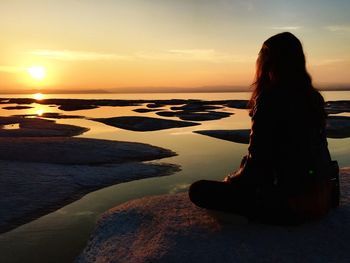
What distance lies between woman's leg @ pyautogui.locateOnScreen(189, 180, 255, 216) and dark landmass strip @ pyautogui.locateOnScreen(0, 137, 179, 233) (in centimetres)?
446

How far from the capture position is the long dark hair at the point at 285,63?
5.52 meters

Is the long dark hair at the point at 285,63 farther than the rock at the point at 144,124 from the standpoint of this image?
No

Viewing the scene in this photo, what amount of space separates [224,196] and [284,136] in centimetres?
127

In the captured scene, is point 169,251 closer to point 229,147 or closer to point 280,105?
point 280,105

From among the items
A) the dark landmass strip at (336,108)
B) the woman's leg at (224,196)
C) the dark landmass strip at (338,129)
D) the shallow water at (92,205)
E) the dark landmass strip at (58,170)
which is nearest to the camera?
the woman's leg at (224,196)

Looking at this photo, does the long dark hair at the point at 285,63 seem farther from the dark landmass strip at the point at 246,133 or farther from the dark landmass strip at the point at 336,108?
the dark landmass strip at the point at 336,108

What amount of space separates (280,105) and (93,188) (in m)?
7.66

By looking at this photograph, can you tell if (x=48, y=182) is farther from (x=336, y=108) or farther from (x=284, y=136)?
(x=336, y=108)

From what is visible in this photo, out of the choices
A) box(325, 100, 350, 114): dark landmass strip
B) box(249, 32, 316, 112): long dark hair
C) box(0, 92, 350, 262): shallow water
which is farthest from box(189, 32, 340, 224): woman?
box(325, 100, 350, 114): dark landmass strip

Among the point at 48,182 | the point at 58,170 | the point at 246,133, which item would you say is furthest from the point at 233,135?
the point at 48,182

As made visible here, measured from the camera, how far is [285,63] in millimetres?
5582

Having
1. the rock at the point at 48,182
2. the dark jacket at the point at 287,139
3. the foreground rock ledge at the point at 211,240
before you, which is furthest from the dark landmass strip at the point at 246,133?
the dark jacket at the point at 287,139

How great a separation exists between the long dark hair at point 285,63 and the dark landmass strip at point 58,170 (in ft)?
20.2

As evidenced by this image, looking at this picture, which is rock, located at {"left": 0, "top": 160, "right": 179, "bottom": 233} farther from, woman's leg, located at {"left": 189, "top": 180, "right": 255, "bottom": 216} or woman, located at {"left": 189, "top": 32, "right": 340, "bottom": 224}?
woman, located at {"left": 189, "top": 32, "right": 340, "bottom": 224}
